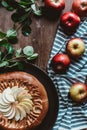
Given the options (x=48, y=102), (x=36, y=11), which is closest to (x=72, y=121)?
(x=48, y=102)

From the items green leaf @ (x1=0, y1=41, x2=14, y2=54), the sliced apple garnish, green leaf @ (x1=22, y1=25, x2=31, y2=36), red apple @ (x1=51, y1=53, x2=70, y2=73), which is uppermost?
green leaf @ (x1=22, y1=25, x2=31, y2=36)

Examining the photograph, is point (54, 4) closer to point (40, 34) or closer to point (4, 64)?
point (40, 34)

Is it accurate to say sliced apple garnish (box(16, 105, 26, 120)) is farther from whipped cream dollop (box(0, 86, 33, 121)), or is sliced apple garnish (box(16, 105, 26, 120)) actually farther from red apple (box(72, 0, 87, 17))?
red apple (box(72, 0, 87, 17))

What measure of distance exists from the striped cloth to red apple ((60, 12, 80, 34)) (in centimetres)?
3

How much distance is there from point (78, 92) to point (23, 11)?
1.43 ft

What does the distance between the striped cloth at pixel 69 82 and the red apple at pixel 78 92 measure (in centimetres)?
2

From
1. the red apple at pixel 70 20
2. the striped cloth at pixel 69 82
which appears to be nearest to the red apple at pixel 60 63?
the striped cloth at pixel 69 82

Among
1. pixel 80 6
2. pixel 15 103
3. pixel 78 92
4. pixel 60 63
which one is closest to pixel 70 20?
pixel 80 6

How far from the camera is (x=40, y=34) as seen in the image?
2.03m

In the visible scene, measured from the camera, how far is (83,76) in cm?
199

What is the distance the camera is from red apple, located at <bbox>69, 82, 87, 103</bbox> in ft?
6.39

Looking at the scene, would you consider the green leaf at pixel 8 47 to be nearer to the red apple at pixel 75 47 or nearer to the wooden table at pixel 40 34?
the wooden table at pixel 40 34

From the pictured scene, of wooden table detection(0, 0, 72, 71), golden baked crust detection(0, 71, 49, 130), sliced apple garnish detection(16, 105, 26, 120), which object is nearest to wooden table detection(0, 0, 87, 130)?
wooden table detection(0, 0, 72, 71)

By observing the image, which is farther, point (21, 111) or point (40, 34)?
point (40, 34)
